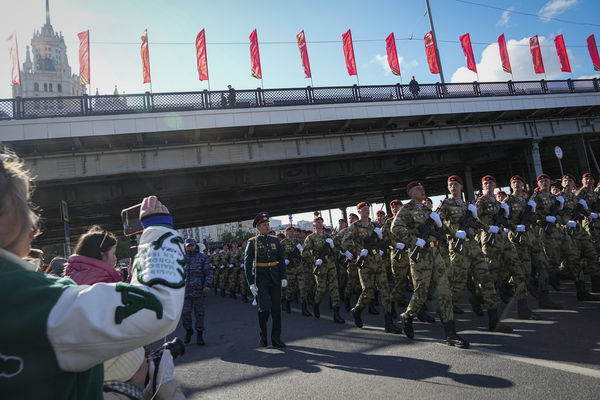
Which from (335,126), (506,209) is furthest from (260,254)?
(335,126)

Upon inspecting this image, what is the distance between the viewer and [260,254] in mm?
7363

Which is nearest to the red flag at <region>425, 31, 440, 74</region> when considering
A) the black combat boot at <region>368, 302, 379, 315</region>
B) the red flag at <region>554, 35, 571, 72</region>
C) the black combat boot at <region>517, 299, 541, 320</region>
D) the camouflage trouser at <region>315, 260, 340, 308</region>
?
the red flag at <region>554, 35, 571, 72</region>

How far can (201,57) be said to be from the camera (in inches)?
878

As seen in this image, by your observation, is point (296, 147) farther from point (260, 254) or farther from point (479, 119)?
point (260, 254)

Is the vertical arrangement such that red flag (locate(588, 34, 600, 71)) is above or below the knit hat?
above

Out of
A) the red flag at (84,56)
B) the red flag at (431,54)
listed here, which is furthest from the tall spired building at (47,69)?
the red flag at (431,54)

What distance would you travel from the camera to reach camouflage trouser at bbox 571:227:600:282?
7590 mm

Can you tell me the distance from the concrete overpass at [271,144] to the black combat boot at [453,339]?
14.1m

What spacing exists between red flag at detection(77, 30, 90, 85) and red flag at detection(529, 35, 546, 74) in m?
27.1

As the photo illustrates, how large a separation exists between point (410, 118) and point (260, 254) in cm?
1563

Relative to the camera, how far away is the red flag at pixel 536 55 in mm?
24906

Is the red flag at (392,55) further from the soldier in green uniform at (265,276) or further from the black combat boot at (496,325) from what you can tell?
the black combat boot at (496,325)

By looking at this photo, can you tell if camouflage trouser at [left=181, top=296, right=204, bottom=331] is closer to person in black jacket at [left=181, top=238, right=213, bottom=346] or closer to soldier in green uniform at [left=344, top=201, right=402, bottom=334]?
person in black jacket at [left=181, top=238, right=213, bottom=346]

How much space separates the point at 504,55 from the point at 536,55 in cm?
216
